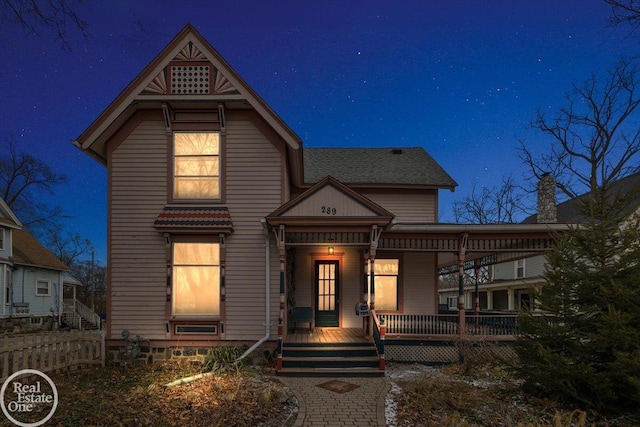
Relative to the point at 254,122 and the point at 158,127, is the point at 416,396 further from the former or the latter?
the point at 158,127

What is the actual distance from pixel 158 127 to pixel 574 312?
11.4 meters

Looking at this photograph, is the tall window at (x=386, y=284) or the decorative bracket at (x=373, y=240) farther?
the tall window at (x=386, y=284)

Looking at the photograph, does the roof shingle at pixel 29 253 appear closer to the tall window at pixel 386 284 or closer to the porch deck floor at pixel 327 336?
the porch deck floor at pixel 327 336

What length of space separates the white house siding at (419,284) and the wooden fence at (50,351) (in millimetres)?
10020

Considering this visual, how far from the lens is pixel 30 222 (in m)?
34.1

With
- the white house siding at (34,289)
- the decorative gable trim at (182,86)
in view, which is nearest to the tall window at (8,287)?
the white house siding at (34,289)

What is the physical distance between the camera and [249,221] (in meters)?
10.7

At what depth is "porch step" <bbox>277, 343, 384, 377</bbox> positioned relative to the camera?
915cm

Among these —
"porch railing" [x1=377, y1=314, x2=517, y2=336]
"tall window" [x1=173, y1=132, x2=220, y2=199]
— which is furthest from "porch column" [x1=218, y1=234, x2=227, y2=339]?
"porch railing" [x1=377, y1=314, x2=517, y2=336]

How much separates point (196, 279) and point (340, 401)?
5611 millimetres

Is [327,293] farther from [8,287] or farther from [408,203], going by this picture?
[8,287]

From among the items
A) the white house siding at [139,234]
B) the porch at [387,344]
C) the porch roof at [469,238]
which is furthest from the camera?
the porch roof at [469,238]

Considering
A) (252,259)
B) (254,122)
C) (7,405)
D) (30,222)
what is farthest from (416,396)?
(30,222)

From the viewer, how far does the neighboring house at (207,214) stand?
33.5 ft
